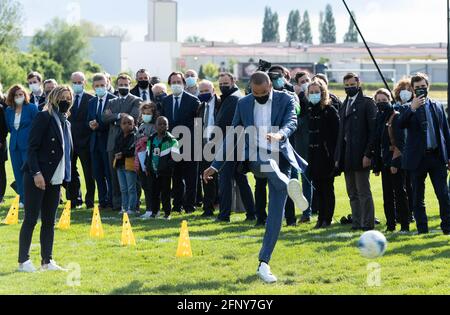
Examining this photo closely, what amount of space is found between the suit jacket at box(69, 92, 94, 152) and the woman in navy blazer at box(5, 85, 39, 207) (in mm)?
812

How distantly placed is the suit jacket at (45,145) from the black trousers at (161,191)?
4773 millimetres

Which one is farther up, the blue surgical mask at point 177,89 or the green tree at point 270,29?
the green tree at point 270,29

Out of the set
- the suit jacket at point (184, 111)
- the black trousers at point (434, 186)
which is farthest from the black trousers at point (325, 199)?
the suit jacket at point (184, 111)

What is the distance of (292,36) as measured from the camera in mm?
195625

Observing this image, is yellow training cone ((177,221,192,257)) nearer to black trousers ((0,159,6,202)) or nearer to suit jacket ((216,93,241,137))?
suit jacket ((216,93,241,137))

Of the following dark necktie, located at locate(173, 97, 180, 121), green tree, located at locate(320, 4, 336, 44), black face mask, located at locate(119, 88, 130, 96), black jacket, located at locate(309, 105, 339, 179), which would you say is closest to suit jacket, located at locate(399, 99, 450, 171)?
black jacket, located at locate(309, 105, 339, 179)

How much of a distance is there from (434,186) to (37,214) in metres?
5.26

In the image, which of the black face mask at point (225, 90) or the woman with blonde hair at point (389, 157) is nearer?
the woman with blonde hair at point (389, 157)

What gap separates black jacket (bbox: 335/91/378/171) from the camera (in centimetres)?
1354

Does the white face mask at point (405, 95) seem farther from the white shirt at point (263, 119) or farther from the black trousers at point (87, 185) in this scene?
the black trousers at point (87, 185)

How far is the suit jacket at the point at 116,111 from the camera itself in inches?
641
